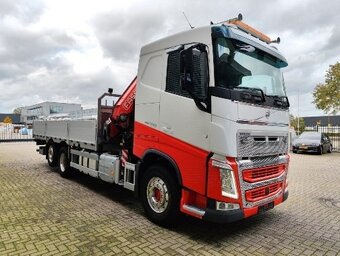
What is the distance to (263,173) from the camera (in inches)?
186

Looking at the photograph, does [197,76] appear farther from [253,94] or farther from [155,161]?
[155,161]

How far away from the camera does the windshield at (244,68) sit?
14.1 feet

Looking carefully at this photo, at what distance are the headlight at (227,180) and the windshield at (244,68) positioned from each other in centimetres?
108

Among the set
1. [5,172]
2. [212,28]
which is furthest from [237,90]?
[5,172]

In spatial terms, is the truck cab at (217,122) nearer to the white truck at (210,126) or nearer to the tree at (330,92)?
the white truck at (210,126)

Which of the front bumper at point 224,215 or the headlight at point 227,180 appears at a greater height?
the headlight at point 227,180

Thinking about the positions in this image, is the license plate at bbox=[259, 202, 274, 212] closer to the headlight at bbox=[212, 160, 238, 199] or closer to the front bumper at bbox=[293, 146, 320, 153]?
the headlight at bbox=[212, 160, 238, 199]

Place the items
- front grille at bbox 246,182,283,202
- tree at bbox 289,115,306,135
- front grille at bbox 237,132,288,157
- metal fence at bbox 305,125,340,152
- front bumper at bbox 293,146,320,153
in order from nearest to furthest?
1. front grille at bbox 237,132,288,157
2. front grille at bbox 246,182,283,202
3. front bumper at bbox 293,146,320,153
4. metal fence at bbox 305,125,340,152
5. tree at bbox 289,115,306,135

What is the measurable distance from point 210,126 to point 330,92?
3582 cm

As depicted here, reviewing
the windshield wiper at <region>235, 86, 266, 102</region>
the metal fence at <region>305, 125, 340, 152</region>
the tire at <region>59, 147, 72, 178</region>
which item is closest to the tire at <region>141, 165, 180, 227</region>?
the windshield wiper at <region>235, 86, 266, 102</region>

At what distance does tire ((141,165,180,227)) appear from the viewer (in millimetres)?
4797

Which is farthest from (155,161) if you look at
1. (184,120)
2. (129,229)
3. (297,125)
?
(297,125)

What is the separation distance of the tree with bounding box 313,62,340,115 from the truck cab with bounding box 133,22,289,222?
33837 millimetres

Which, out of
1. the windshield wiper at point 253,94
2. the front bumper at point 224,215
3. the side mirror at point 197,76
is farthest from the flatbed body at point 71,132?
the windshield wiper at point 253,94
